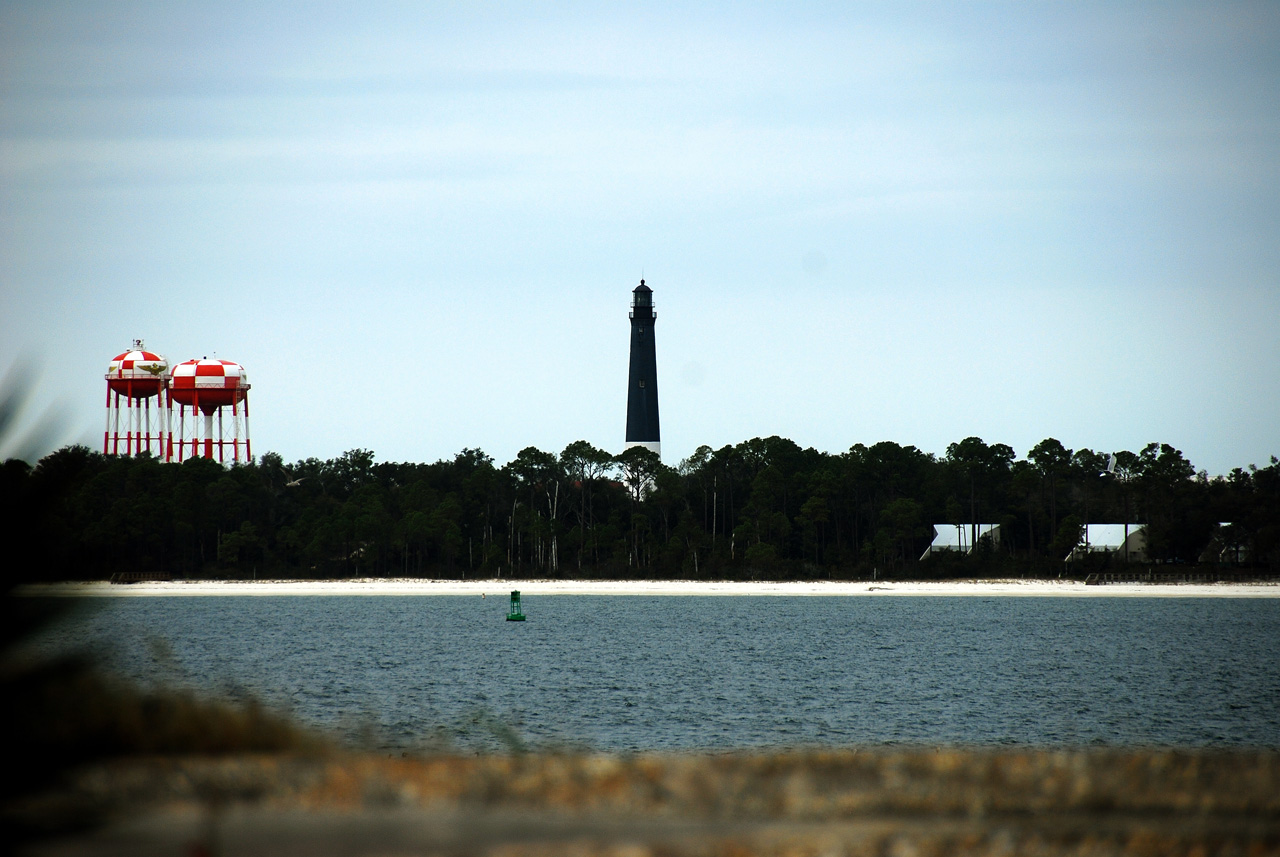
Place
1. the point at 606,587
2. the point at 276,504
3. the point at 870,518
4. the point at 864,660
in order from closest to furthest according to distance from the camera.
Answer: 1. the point at 864,660
2. the point at 606,587
3. the point at 870,518
4. the point at 276,504

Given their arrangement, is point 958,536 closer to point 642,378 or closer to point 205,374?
point 642,378

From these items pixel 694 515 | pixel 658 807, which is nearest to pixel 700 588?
pixel 694 515

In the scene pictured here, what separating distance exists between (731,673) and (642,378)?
80.6 metres

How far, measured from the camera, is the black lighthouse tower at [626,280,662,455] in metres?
129

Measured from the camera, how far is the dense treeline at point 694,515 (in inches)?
4651

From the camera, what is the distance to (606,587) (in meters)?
114

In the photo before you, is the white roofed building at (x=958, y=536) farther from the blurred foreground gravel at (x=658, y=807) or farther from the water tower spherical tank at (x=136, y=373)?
the blurred foreground gravel at (x=658, y=807)

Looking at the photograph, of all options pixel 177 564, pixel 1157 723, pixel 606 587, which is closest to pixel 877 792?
pixel 1157 723

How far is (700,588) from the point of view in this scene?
11681 centimetres

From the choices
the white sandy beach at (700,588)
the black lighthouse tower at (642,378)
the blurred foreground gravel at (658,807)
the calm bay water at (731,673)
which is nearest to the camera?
the blurred foreground gravel at (658,807)

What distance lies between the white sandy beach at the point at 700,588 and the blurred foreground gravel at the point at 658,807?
9844 cm

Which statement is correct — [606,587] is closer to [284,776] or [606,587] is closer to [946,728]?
[946,728]

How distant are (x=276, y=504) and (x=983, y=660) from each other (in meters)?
94.8

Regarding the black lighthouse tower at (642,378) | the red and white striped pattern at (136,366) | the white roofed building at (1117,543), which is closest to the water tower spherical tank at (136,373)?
the red and white striped pattern at (136,366)
